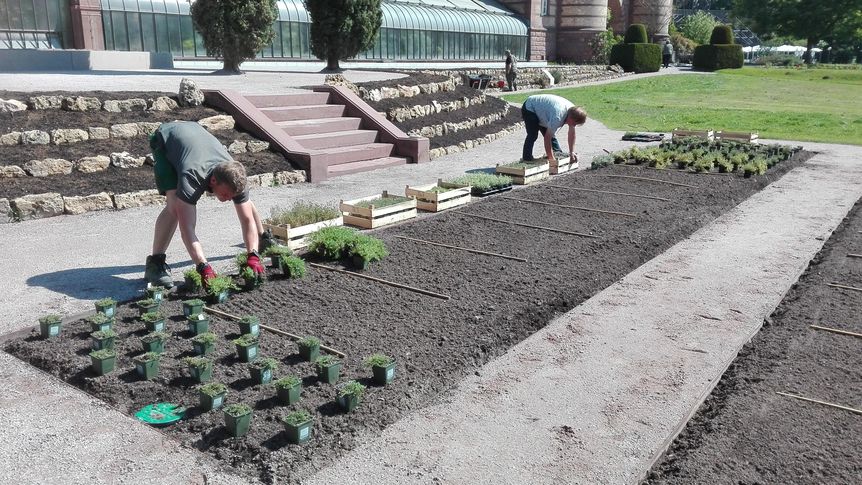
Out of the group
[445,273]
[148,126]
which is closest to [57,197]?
[148,126]

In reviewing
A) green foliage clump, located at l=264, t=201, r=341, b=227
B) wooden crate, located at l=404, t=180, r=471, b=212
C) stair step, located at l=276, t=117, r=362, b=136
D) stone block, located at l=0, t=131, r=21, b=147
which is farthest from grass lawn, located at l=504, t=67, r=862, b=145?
stone block, located at l=0, t=131, r=21, b=147

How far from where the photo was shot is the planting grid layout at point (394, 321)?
411 centimetres

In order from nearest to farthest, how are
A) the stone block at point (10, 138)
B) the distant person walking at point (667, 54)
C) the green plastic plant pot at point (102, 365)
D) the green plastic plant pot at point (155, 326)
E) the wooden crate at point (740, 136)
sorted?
the green plastic plant pot at point (102, 365)
the green plastic plant pot at point (155, 326)
the stone block at point (10, 138)
the wooden crate at point (740, 136)
the distant person walking at point (667, 54)

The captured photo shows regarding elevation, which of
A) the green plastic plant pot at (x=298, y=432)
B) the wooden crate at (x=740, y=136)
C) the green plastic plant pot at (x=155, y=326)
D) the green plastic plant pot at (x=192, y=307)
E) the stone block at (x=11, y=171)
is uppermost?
the stone block at (x=11, y=171)

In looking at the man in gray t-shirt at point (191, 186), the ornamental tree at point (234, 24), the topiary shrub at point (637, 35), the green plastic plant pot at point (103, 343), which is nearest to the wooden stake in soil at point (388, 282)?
the man in gray t-shirt at point (191, 186)

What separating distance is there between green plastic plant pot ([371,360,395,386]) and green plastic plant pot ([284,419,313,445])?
735 mm

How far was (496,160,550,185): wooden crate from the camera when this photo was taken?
1195cm

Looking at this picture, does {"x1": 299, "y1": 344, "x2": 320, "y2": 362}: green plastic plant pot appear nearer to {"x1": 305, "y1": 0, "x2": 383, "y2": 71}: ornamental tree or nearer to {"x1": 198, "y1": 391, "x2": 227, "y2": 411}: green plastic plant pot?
{"x1": 198, "y1": 391, "x2": 227, "y2": 411}: green plastic plant pot

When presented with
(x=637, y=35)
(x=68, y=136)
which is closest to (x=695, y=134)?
(x=68, y=136)

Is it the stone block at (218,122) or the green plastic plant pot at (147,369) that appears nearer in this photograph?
the green plastic plant pot at (147,369)

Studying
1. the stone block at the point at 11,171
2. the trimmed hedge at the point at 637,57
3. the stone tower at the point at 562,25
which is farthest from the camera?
the stone tower at the point at 562,25

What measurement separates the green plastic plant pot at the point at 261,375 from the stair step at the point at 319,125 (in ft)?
28.8

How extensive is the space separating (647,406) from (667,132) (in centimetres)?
1698

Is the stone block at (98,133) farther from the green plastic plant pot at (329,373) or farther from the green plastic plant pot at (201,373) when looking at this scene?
the green plastic plant pot at (329,373)
